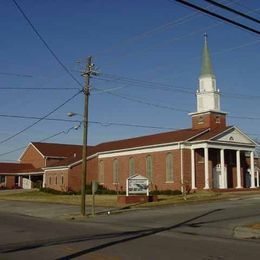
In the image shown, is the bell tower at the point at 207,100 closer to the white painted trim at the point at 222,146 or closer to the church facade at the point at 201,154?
the church facade at the point at 201,154

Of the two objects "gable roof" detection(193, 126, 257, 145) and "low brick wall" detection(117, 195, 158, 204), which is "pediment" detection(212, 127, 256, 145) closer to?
"gable roof" detection(193, 126, 257, 145)

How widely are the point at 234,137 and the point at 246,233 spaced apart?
38247 mm

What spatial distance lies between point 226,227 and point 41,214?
1581 cm

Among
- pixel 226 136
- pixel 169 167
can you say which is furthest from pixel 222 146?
pixel 169 167

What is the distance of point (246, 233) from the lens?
18.0 m

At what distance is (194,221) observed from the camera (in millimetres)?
23969

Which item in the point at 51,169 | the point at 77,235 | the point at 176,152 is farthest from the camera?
the point at 51,169

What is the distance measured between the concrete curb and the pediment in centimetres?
3418

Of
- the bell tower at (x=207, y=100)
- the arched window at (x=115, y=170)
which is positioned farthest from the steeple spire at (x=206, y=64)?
the arched window at (x=115, y=170)

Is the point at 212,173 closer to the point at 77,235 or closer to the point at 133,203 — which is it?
the point at 133,203

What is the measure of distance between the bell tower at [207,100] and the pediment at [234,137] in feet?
6.42

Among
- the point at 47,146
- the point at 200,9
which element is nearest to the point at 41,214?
the point at 200,9

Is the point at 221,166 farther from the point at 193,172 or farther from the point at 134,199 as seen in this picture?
the point at 134,199

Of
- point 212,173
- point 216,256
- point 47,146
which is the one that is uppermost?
point 47,146
